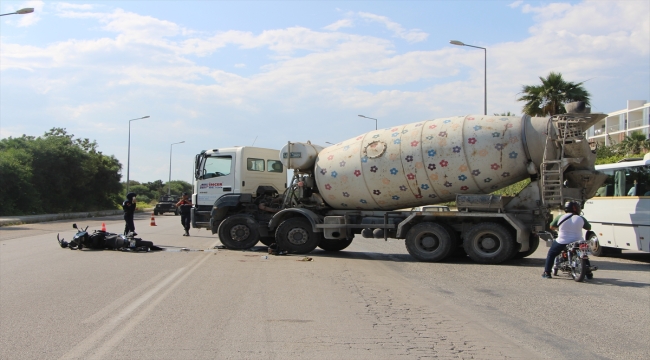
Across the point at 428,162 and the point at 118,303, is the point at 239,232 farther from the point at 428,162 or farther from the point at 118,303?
the point at 118,303

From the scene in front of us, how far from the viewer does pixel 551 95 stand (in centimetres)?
2600

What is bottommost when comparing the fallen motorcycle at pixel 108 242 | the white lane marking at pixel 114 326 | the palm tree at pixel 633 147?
the white lane marking at pixel 114 326

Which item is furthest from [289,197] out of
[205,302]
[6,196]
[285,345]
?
[6,196]

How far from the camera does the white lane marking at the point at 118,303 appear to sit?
23.0ft

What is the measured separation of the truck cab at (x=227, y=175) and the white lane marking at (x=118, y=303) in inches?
264

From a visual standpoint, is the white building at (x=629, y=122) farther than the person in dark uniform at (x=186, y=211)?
Yes

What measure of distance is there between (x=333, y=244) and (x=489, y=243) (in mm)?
4859

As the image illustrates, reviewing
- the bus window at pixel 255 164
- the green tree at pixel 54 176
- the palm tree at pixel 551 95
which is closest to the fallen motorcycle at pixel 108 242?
the bus window at pixel 255 164

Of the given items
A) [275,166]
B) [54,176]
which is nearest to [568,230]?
[275,166]

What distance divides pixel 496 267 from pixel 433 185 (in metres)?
2.40

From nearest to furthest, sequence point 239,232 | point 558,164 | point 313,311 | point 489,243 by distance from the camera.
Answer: point 313,311 < point 558,164 < point 489,243 < point 239,232

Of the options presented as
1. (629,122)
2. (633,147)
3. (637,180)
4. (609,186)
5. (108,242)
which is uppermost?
(629,122)

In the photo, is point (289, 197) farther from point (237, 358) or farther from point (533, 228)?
point (237, 358)

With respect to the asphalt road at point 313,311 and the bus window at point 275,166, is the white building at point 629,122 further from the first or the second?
the asphalt road at point 313,311
